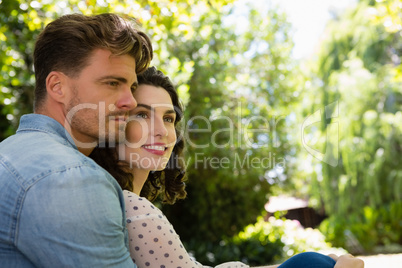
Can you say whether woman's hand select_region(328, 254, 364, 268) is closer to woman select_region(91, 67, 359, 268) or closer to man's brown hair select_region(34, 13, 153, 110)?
woman select_region(91, 67, 359, 268)

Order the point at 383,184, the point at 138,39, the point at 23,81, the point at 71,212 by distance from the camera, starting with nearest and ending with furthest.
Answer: the point at 71,212
the point at 138,39
the point at 23,81
the point at 383,184

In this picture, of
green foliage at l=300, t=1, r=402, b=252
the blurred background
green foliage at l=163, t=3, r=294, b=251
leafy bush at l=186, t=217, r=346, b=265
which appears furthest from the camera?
green foliage at l=300, t=1, r=402, b=252

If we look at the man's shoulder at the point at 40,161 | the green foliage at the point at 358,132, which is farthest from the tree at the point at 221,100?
the man's shoulder at the point at 40,161

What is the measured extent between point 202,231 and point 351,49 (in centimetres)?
775

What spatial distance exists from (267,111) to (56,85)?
249 inches

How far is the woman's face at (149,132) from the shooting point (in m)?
1.91

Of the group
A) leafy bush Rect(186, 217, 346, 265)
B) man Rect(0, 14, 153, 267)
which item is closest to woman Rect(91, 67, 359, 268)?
man Rect(0, 14, 153, 267)

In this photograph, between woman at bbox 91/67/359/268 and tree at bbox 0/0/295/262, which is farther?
tree at bbox 0/0/295/262

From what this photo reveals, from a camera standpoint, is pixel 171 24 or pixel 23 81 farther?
pixel 23 81

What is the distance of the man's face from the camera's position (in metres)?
1.53

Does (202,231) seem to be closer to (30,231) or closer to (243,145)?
(243,145)

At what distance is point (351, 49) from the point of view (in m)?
12.6

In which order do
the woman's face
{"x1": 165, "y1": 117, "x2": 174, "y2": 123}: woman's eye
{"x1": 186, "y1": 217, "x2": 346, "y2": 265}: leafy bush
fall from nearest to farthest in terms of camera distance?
the woman's face, {"x1": 165, "y1": 117, "x2": 174, "y2": 123}: woman's eye, {"x1": 186, "y1": 217, "x2": 346, "y2": 265}: leafy bush

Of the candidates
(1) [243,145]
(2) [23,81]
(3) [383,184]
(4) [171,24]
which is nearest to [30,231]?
(4) [171,24]
